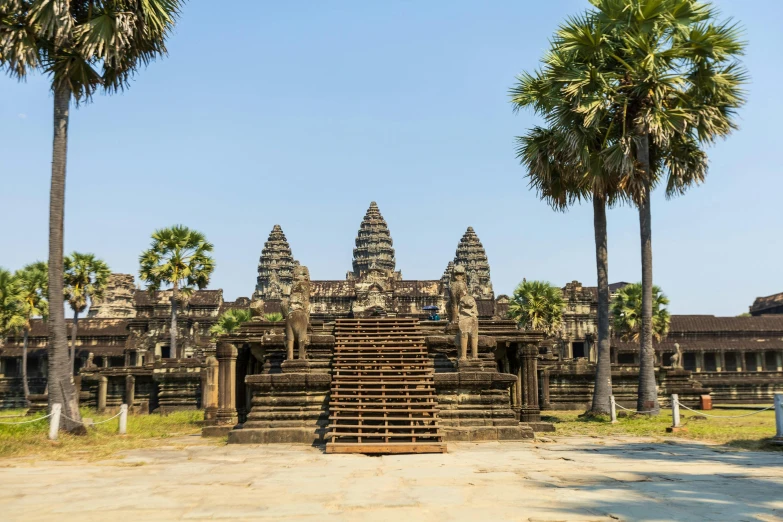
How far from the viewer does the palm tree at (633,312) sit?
4316cm

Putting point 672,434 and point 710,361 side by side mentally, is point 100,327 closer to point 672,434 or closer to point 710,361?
point 710,361

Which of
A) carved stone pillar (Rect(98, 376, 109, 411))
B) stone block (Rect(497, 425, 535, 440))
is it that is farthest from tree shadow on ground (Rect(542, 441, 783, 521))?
carved stone pillar (Rect(98, 376, 109, 411))

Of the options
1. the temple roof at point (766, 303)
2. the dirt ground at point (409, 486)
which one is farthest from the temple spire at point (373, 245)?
the dirt ground at point (409, 486)

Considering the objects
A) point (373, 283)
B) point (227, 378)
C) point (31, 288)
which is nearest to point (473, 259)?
point (373, 283)

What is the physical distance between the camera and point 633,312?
4306cm

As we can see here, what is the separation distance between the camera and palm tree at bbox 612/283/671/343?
1699 inches

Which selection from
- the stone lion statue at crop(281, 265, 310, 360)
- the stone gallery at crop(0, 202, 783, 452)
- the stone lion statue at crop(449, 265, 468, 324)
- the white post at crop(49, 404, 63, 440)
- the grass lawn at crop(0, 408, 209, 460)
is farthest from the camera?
the stone lion statue at crop(449, 265, 468, 324)

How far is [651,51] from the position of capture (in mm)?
18922

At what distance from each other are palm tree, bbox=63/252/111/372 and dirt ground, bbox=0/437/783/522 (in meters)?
33.7

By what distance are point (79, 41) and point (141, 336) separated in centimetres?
4741

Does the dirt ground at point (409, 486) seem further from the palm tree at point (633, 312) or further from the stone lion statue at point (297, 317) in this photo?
the palm tree at point (633, 312)

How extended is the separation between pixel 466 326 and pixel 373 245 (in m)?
80.6

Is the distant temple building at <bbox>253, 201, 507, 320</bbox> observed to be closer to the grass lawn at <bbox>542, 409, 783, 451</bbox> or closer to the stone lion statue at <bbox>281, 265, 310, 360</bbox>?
the grass lawn at <bbox>542, 409, 783, 451</bbox>

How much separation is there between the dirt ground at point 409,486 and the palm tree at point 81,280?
3366 centimetres
